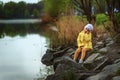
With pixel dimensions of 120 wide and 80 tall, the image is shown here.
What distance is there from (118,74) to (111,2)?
8988mm

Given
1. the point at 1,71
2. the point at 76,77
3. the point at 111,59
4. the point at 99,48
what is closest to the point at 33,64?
the point at 1,71

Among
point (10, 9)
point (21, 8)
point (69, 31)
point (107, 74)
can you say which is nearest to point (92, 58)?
point (107, 74)

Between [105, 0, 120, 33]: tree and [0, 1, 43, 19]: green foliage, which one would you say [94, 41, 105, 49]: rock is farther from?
[0, 1, 43, 19]: green foliage

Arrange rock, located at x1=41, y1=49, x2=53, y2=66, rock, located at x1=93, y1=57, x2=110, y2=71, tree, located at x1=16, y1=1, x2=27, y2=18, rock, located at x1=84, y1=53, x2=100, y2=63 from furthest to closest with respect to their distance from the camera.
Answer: tree, located at x1=16, y1=1, x2=27, y2=18 < rock, located at x1=41, y1=49, x2=53, y2=66 < rock, located at x1=84, y1=53, x2=100, y2=63 < rock, located at x1=93, y1=57, x2=110, y2=71

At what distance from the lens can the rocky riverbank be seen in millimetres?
10886

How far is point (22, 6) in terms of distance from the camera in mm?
→ 129250

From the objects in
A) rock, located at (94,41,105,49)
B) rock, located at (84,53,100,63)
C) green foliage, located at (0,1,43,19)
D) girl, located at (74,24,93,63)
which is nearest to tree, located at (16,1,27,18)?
green foliage, located at (0,1,43,19)

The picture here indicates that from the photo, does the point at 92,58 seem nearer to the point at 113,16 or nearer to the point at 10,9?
the point at 113,16

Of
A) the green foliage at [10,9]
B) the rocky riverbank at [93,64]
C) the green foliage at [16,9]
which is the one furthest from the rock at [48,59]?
the green foliage at [10,9]

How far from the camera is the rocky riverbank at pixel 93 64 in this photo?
35.7ft

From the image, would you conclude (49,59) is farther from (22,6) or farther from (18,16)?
(18,16)

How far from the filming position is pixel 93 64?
13.3m

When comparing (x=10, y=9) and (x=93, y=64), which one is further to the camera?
(x=10, y=9)

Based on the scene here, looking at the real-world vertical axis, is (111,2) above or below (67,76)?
above
